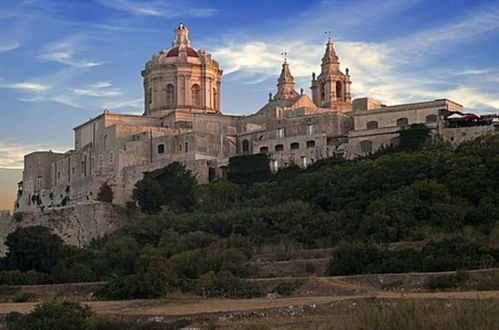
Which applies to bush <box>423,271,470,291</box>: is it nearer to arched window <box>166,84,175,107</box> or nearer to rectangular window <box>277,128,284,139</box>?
rectangular window <box>277,128,284,139</box>

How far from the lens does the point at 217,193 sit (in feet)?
160

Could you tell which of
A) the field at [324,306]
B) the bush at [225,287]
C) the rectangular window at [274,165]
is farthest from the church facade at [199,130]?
→ the bush at [225,287]

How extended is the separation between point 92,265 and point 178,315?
16477mm

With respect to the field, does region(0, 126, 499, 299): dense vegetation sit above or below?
above

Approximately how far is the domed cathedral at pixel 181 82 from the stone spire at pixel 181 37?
3.53 ft

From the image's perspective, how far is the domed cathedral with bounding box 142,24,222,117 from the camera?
6084 cm

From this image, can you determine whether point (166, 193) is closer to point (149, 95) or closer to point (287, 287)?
point (149, 95)

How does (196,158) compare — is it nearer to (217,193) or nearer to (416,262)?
(217,193)

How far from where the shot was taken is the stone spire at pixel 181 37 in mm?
63750

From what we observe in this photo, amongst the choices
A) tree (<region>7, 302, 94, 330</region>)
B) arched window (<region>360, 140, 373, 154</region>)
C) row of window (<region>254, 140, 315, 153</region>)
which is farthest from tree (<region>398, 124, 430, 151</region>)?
tree (<region>7, 302, 94, 330</region>)

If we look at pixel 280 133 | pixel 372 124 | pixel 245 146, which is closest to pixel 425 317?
pixel 372 124

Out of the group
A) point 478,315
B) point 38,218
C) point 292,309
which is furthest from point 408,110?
point 478,315

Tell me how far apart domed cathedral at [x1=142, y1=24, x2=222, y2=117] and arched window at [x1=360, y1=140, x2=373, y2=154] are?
1384 centimetres

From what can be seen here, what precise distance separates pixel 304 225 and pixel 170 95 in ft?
73.0
